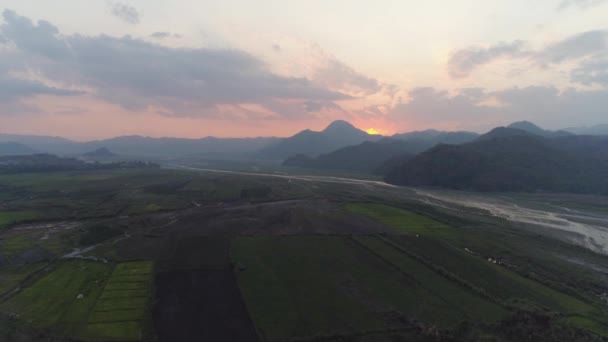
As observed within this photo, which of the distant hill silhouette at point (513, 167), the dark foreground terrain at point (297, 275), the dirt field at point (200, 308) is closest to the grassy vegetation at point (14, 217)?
the dark foreground terrain at point (297, 275)

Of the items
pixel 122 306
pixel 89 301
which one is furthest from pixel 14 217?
pixel 122 306

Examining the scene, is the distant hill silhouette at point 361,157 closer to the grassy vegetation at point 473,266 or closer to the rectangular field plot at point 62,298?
the grassy vegetation at point 473,266

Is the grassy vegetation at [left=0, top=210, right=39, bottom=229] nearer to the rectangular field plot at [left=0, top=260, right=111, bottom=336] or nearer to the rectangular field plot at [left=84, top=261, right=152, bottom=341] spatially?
the rectangular field plot at [left=0, top=260, right=111, bottom=336]

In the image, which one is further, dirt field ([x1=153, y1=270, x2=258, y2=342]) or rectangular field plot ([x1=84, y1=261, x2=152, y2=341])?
dirt field ([x1=153, y1=270, x2=258, y2=342])

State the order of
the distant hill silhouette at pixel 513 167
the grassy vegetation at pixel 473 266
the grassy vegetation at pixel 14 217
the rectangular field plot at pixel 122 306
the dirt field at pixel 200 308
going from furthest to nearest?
the distant hill silhouette at pixel 513 167, the grassy vegetation at pixel 14 217, the grassy vegetation at pixel 473 266, the dirt field at pixel 200 308, the rectangular field plot at pixel 122 306

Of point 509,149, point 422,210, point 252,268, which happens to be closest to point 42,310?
point 252,268

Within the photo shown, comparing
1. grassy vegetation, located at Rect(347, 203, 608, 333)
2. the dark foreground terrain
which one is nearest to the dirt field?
the dark foreground terrain
